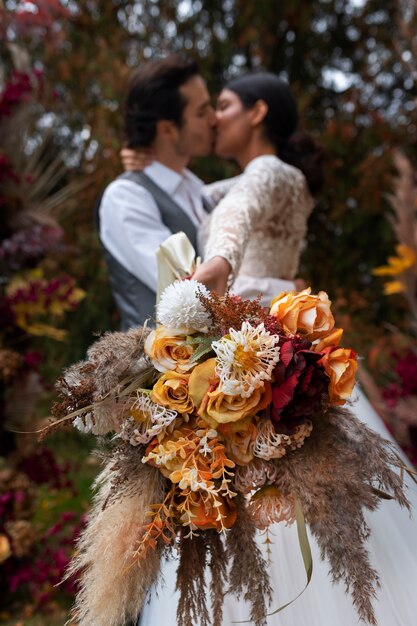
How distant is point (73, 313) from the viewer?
576 centimetres

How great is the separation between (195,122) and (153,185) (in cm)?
30

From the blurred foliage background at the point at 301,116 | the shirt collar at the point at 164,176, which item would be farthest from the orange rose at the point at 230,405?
the blurred foliage background at the point at 301,116

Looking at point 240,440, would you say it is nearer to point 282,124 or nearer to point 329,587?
point 329,587

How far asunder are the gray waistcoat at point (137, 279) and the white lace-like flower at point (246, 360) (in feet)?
3.90

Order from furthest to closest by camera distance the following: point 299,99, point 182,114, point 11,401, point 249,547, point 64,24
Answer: point 64,24
point 299,99
point 11,401
point 182,114
point 249,547

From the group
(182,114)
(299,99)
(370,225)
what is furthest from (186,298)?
(370,225)

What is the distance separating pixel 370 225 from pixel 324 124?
0.88 meters

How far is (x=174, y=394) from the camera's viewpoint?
1.16 metres

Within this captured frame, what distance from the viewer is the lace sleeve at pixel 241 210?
1.63 meters

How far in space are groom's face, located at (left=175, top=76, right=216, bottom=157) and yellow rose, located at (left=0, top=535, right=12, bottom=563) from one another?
1.76 metres

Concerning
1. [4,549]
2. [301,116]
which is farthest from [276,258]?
[301,116]

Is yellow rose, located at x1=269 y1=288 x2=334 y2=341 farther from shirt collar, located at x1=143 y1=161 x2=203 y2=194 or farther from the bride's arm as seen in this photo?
shirt collar, located at x1=143 y1=161 x2=203 y2=194

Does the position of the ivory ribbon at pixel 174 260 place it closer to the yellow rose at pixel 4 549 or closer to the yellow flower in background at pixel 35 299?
the yellow flower in background at pixel 35 299

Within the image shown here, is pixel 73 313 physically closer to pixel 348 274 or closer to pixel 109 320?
pixel 109 320
